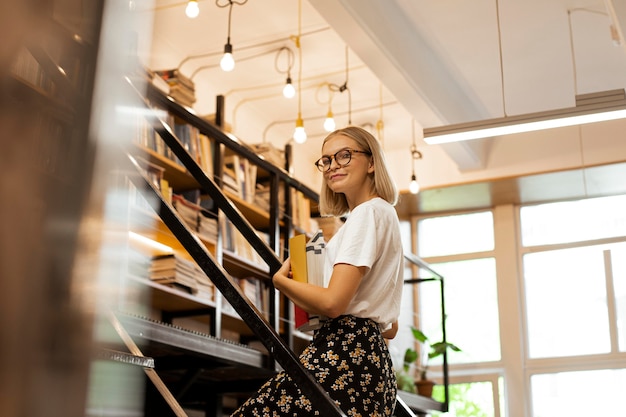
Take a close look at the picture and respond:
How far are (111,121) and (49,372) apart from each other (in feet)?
0.28

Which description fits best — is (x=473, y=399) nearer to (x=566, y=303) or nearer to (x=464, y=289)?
(x=464, y=289)

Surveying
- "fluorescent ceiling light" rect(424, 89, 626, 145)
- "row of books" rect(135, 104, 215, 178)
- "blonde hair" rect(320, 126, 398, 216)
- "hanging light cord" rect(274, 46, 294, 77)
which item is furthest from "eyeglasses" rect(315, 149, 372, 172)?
"hanging light cord" rect(274, 46, 294, 77)

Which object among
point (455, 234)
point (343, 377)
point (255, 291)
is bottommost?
point (343, 377)

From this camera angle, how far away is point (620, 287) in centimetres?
800

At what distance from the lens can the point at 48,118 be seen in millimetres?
250

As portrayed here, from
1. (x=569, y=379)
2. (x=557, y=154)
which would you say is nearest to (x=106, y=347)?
(x=557, y=154)

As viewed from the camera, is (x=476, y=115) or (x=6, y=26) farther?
(x=476, y=115)

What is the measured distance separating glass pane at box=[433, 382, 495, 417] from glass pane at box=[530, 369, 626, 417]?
1.47 feet

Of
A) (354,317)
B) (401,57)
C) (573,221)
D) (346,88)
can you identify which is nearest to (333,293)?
(354,317)

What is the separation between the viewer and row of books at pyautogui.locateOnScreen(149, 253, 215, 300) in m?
4.43

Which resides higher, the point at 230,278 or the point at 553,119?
the point at 553,119

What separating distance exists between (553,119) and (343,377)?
140 inches

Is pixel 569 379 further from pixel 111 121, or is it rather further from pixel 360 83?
pixel 111 121

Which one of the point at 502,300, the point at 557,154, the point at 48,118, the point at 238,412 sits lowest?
the point at 238,412
